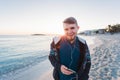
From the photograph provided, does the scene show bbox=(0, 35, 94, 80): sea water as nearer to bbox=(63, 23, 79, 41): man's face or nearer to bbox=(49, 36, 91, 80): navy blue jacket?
bbox=(49, 36, 91, 80): navy blue jacket

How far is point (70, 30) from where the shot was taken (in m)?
2.77

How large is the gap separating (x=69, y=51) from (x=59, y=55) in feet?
0.49

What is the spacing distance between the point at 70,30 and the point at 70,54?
Result: 313mm

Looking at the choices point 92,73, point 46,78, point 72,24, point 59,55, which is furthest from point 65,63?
point 46,78

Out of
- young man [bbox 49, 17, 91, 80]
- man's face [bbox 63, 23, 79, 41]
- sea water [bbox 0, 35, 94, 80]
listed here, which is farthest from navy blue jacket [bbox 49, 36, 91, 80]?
sea water [bbox 0, 35, 94, 80]

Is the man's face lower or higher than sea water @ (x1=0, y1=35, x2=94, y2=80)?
higher

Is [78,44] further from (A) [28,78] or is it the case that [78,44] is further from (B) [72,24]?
(A) [28,78]

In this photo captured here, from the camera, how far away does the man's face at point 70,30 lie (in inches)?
109

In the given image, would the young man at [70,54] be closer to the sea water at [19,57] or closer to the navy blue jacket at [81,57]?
the navy blue jacket at [81,57]

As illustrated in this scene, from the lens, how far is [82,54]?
2.82 m

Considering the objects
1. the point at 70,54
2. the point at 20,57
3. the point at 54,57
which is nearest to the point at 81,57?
the point at 70,54

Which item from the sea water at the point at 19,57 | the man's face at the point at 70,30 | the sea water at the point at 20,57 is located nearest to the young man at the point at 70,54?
the man's face at the point at 70,30

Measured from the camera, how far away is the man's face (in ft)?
9.06

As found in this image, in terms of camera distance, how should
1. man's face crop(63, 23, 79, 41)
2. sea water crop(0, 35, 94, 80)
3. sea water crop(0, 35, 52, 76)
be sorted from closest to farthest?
man's face crop(63, 23, 79, 41), sea water crop(0, 35, 94, 80), sea water crop(0, 35, 52, 76)
